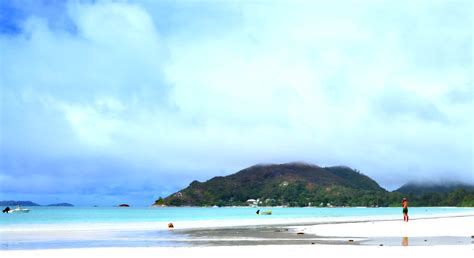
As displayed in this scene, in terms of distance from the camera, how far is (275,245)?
3119 cm

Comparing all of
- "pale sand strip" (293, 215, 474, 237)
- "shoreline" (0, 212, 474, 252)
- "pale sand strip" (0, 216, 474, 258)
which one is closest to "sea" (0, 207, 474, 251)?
"shoreline" (0, 212, 474, 252)

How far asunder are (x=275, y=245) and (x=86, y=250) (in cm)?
952

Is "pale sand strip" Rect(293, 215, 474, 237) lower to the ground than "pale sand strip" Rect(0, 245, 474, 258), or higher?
higher

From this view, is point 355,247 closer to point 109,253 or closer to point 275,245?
point 275,245

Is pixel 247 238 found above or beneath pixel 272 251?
above

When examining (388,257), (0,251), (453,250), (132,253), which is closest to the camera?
(388,257)

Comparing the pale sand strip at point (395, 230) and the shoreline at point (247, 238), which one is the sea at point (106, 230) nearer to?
the shoreline at point (247, 238)

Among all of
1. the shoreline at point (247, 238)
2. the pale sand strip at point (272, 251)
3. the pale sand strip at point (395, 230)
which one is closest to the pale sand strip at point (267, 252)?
the pale sand strip at point (272, 251)

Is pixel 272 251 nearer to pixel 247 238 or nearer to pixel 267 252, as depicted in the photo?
pixel 267 252

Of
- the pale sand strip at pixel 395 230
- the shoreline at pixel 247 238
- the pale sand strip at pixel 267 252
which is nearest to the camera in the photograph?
the pale sand strip at pixel 267 252

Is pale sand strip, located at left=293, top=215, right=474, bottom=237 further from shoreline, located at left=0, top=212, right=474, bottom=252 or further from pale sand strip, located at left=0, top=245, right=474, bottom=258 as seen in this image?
pale sand strip, located at left=0, top=245, right=474, bottom=258

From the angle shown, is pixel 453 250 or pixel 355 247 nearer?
pixel 453 250

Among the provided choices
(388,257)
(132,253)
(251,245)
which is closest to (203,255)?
(132,253)

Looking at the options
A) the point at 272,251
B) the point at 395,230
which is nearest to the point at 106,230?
the point at 395,230
